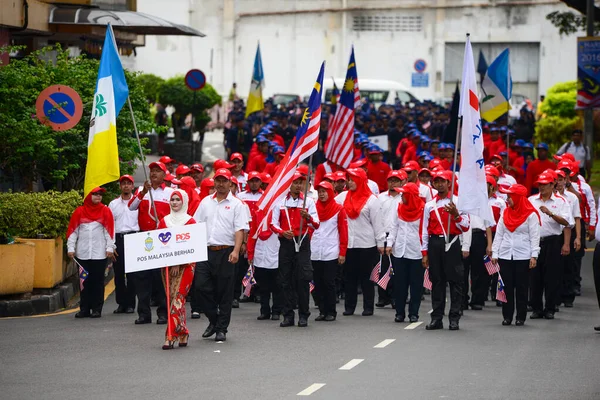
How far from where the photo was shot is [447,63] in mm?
55469

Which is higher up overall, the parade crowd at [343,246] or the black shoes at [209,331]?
the parade crowd at [343,246]

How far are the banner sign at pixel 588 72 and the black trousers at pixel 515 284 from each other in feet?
38.8

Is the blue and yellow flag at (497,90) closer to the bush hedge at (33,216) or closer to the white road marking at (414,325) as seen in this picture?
the white road marking at (414,325)

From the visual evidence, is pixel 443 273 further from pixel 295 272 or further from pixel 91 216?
pixel 91 216

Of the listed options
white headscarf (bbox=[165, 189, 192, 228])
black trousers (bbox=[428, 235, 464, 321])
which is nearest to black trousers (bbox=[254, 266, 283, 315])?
black trousers (bbox=[428, 235, 464, 321])

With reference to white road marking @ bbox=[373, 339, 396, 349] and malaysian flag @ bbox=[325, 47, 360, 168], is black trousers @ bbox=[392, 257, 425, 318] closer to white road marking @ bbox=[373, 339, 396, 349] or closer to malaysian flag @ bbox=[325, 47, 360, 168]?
white road marking @ bbox=[373, 339, 396, 349]

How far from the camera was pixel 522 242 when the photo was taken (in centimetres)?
1492

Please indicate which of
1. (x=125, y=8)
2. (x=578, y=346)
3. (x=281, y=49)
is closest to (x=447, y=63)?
(x=281, y=49)

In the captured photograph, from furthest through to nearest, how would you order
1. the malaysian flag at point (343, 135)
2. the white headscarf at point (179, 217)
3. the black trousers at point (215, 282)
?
the malaysian flag at point (343, 135), the black trousers at point (215, 282), the white headscarf at point (179, 217)

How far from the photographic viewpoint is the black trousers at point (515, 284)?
49.0 ft

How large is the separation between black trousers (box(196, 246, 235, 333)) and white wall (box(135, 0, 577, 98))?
4012cm

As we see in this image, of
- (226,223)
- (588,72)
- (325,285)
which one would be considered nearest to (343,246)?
(325,285)

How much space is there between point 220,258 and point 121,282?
8.61ft

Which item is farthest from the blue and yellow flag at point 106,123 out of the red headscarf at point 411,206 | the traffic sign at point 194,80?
the traffic sign at point 194,80
